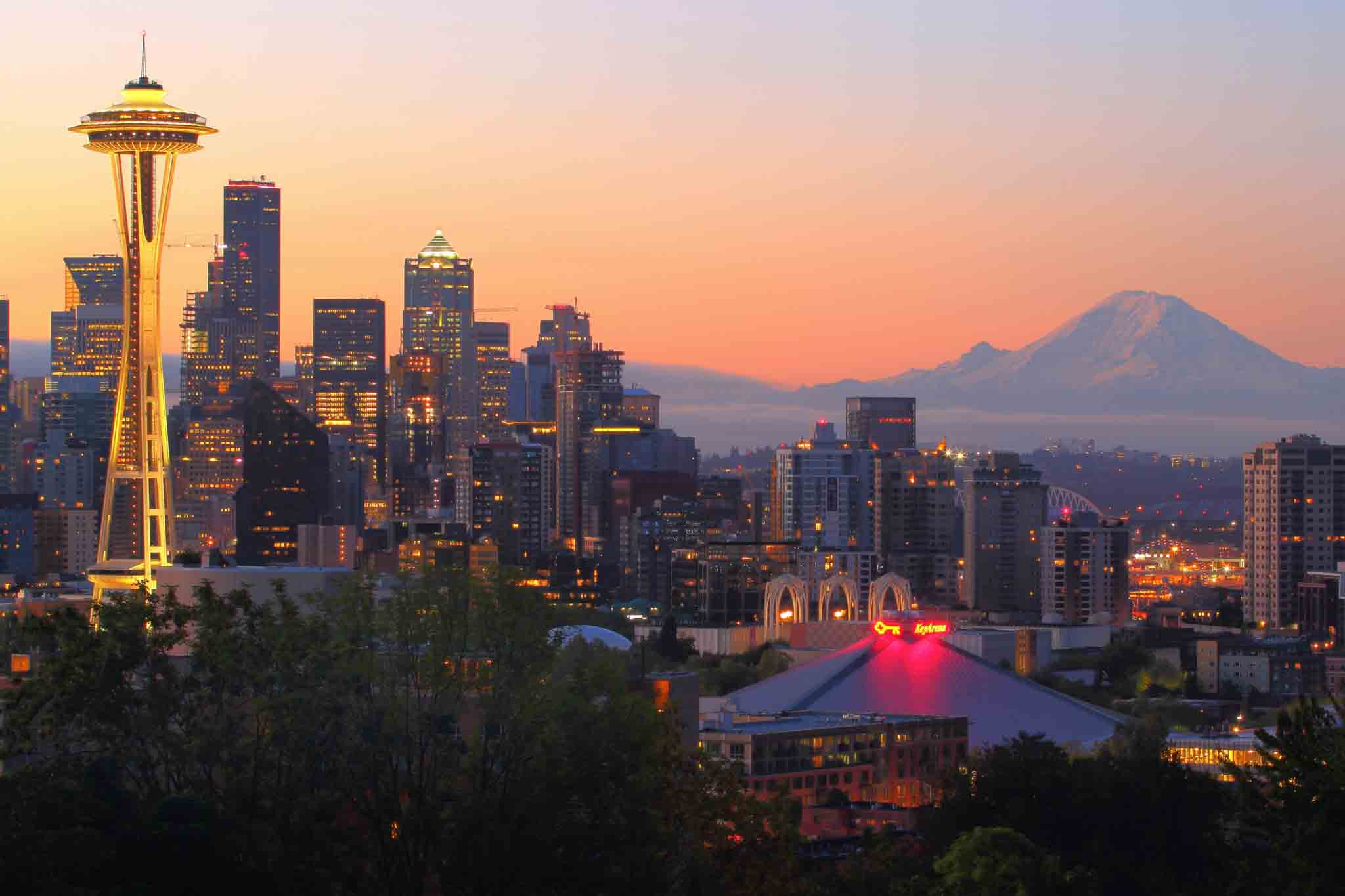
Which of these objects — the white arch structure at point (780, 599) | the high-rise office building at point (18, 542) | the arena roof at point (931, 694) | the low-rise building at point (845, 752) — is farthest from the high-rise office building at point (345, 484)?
the low-rise building at point (845, 752)

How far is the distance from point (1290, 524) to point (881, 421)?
174 feet

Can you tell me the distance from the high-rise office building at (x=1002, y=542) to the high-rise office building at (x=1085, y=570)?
8813mm

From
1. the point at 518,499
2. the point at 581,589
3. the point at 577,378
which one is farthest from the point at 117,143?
the point at 577,378

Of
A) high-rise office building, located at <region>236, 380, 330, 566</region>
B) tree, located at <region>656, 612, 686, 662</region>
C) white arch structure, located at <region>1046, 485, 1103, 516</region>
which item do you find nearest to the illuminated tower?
tree, located at <region>656, 612, 686, 662</region>

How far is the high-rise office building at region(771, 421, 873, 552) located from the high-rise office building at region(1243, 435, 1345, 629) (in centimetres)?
2746

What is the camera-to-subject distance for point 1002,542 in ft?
497

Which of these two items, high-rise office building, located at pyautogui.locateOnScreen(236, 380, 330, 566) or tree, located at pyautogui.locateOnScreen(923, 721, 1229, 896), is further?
high-rise office building, located at pyautogui.locateOnScreen(236, 380, 330, 566)

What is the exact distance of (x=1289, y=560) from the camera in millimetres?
136375

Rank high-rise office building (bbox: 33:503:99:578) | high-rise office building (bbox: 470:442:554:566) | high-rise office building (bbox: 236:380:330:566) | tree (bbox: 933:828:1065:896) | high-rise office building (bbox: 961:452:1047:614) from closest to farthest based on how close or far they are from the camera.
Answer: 1. tree (bbox: 933:828:1065:896)
2. high-rise office building (bbox: 961:452:1047:614)
3. high-rise office building (bbox: 33:503:99:578)
4. high-rise office building (bbox: 236:380:330:566)
5. high-rise office building (bbox: 470:442:554:566)

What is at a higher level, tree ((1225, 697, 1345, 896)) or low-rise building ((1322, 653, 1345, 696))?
tree ((1225, 697, 1345, 896))

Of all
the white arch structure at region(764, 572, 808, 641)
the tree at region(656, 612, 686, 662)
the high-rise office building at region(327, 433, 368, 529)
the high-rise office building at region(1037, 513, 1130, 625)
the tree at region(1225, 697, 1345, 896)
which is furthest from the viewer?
the high-rise office building at region(327, 433, 368, 529)

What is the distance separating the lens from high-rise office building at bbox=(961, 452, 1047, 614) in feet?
487

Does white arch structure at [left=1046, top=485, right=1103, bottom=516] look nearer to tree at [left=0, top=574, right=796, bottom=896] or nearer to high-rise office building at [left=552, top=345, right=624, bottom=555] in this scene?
high-rise office building at [left=552, top=345, right=624, bottom=555]

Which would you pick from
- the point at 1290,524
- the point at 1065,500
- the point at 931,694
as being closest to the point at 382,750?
the point at 931,694
